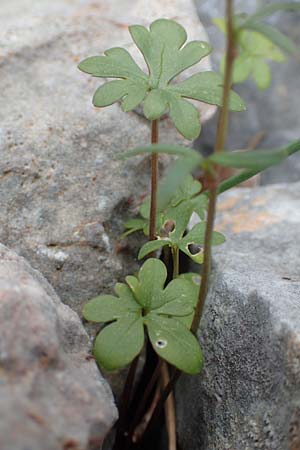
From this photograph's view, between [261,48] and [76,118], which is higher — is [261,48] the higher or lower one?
the higher one

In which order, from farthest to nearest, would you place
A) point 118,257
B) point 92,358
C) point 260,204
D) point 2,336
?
point 260,204
point 118,257
point 92,358
point 2,336

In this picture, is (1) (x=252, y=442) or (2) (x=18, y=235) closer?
(1) (x=252, y=442)

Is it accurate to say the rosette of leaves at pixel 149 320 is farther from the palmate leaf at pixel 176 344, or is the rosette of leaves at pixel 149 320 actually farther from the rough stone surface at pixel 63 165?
the rough stone surface at pixel 63 165

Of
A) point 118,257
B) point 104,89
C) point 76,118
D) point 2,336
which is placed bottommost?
point 118,257

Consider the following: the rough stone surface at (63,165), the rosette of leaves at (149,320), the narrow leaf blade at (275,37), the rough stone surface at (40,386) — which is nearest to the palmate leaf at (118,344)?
the rosette of leaves at (149,320)

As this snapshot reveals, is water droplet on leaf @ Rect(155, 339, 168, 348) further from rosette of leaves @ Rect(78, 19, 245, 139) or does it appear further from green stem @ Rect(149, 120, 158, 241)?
rosette of leaves @ Rect(78, 19, 245, 139)

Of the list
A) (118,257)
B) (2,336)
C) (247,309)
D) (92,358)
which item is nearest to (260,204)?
(118,257)

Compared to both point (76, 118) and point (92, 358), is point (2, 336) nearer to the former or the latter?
point (92, 358)
